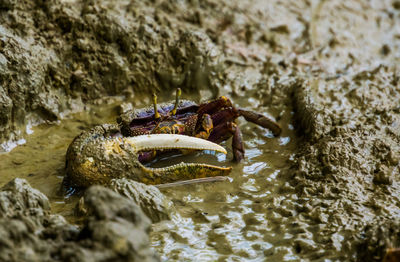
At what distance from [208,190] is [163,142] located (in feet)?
1.69

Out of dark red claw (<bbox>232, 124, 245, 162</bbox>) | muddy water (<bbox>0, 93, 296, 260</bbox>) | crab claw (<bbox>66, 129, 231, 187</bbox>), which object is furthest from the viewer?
dark red claw (<bbox>232, 124, 245, 162</bbox>)

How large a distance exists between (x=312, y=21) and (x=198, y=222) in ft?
14.8

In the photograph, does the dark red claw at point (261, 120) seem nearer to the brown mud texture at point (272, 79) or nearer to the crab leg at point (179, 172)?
the brown mud texture at point (272, 79)

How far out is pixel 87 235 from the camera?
2.19m

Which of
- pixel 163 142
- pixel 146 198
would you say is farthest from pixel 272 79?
pixel 146 198

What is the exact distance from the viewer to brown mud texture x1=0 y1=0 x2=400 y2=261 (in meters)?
3.24

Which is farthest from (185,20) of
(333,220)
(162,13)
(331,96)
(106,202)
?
(106,202)

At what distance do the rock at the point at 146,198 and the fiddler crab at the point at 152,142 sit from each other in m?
0.27

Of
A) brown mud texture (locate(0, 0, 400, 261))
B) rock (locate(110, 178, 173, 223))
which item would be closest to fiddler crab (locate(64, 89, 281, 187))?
rock (locate(110, 178, 173, 223))

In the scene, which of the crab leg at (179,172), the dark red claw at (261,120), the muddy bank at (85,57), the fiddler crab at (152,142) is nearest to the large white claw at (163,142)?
the fiddler crab at (152,142)

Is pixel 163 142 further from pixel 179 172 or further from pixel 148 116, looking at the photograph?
pixel 148 116

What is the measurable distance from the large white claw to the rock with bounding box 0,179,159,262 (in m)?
1.06

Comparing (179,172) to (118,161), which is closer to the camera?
(118,161)

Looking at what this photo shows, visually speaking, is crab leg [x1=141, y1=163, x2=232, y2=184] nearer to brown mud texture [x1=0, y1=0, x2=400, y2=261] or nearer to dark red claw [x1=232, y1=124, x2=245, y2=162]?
dark red claw [x1=232, y1=124, x2=245, y2=162]
